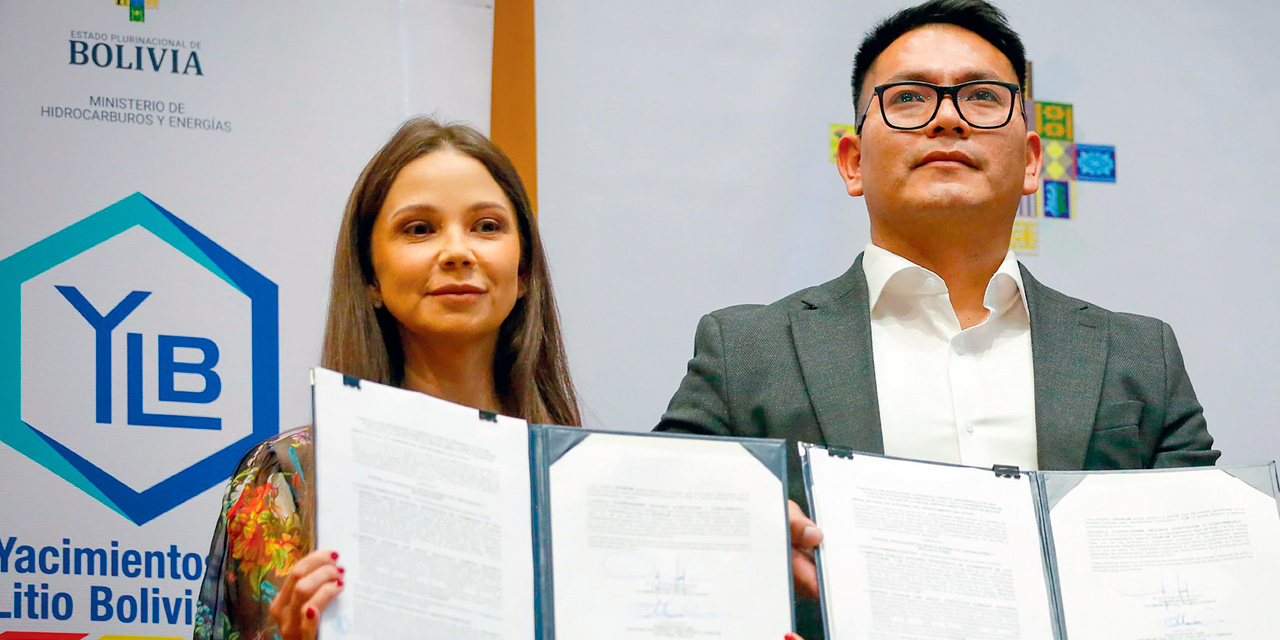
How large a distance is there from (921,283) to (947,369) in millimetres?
169

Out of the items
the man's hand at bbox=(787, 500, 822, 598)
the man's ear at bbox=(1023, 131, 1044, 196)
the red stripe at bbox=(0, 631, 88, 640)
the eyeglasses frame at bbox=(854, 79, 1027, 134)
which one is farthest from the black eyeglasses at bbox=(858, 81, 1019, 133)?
the red stripe at bbox=(0, 631, 88, 640)

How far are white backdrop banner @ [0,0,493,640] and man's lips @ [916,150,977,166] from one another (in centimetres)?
109

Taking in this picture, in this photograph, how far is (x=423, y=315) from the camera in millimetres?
1897

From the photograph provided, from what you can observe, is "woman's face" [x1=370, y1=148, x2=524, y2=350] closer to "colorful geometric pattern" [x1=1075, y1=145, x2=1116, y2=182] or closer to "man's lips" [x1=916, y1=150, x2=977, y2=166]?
"man's lips" [x1=916, y1=150, x2=977, y2=166]

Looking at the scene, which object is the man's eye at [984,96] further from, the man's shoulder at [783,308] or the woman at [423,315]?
the woman at [423,315]

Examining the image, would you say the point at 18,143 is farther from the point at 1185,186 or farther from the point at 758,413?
the point at 1185,186

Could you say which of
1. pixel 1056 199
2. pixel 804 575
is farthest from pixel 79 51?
pixel 1056 199

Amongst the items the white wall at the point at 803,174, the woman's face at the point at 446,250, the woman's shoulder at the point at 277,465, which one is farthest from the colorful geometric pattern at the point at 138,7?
the woman's shoulder at the point at 277,465

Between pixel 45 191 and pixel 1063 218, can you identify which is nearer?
pixel 45 191

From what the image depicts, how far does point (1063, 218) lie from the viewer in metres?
3.38

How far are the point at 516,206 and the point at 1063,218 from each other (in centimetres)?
188

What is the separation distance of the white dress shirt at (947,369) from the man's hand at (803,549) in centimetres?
33

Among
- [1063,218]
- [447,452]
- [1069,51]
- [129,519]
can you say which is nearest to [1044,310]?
[447,452]
